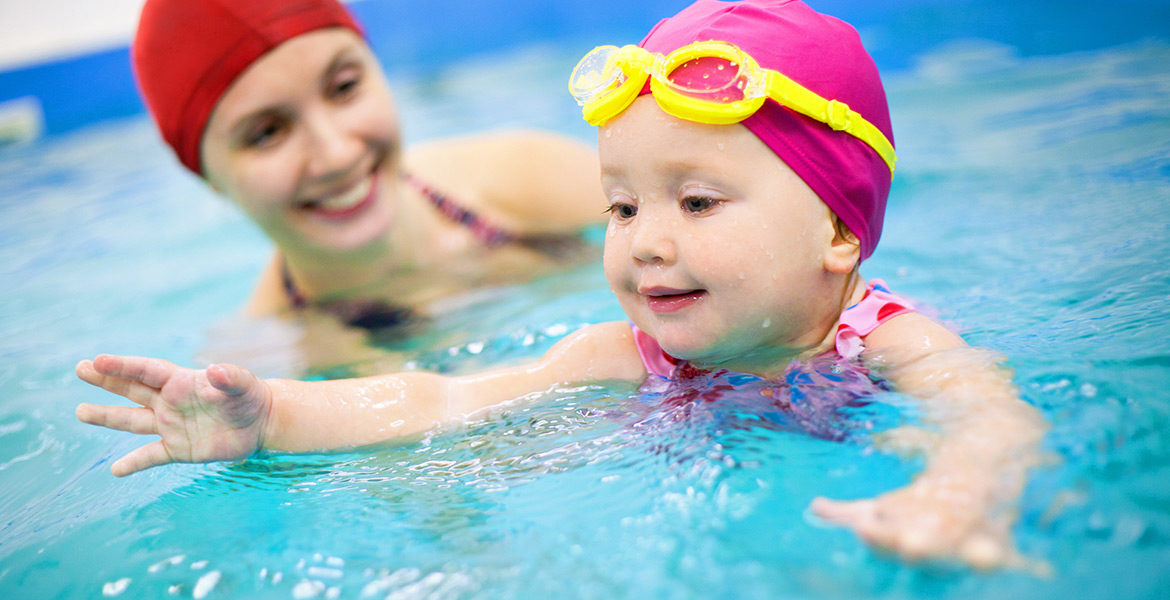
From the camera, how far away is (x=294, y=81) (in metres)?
2.97

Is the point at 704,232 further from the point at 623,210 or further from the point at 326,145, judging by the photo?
the point at 326,145

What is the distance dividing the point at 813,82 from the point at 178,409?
1487mm

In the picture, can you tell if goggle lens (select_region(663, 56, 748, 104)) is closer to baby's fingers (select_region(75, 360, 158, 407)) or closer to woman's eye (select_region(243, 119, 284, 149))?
baby's fingers (select_region(75, 360, 158, 407))

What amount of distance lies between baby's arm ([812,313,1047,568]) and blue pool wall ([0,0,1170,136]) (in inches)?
188

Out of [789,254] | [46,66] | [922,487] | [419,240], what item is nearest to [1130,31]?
[419,240]

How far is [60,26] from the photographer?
1017 centimetres

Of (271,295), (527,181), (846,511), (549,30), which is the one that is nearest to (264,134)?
(271,295)

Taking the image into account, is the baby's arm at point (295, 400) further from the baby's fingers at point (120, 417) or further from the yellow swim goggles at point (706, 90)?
the yellow swim goggles at point (706, 90)

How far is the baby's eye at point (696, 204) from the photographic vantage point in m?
1.81

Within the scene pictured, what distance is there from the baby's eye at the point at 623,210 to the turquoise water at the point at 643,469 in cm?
45

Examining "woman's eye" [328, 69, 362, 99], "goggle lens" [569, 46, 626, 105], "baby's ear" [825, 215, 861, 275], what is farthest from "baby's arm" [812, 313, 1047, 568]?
"woman's eye" [328, 69, 362, 99]

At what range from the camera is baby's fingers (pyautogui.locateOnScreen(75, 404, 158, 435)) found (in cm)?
187

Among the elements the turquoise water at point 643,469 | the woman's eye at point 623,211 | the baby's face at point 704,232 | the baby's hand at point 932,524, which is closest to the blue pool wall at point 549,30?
the turquoise water at point 643,469

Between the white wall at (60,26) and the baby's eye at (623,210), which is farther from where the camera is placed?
the white wall at (60,26)
